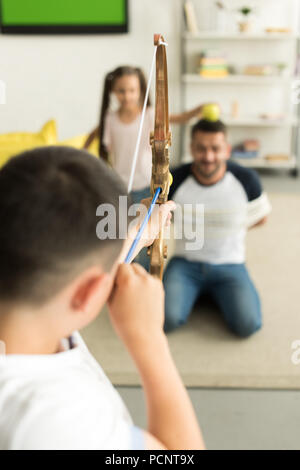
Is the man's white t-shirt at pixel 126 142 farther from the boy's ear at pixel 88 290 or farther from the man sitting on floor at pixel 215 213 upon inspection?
the boy's ear at pixel 88 290

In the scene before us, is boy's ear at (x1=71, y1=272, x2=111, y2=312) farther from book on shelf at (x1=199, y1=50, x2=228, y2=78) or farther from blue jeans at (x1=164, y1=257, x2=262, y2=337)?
book on shelf at (x1=199, y1=50, x2=228, y2=78)

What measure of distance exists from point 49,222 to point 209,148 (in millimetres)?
1285

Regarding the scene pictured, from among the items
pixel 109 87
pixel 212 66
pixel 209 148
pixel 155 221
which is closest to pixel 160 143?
pixel 155 221

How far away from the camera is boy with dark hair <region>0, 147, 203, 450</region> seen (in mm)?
377

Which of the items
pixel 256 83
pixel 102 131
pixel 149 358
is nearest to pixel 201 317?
pixel 102 131

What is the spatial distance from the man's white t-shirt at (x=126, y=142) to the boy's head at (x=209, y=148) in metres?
0.23

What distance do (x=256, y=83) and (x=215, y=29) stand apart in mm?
462

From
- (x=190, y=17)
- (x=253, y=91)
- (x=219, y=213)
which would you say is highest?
(x=190, y=17)

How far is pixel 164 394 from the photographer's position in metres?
0.43

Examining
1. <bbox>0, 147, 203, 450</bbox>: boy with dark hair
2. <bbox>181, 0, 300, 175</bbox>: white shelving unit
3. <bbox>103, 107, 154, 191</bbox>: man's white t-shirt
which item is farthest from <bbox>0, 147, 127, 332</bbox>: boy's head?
<bbox>181, 0, 300, 175</bbox>: white shelving unit

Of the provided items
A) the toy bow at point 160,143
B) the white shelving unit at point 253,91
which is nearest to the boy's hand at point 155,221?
the toy bow at point 160,143

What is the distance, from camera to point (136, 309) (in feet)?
1.43

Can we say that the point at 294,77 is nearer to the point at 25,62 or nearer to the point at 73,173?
the point at 25,62

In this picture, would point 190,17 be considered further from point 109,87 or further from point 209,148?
point 209,148
